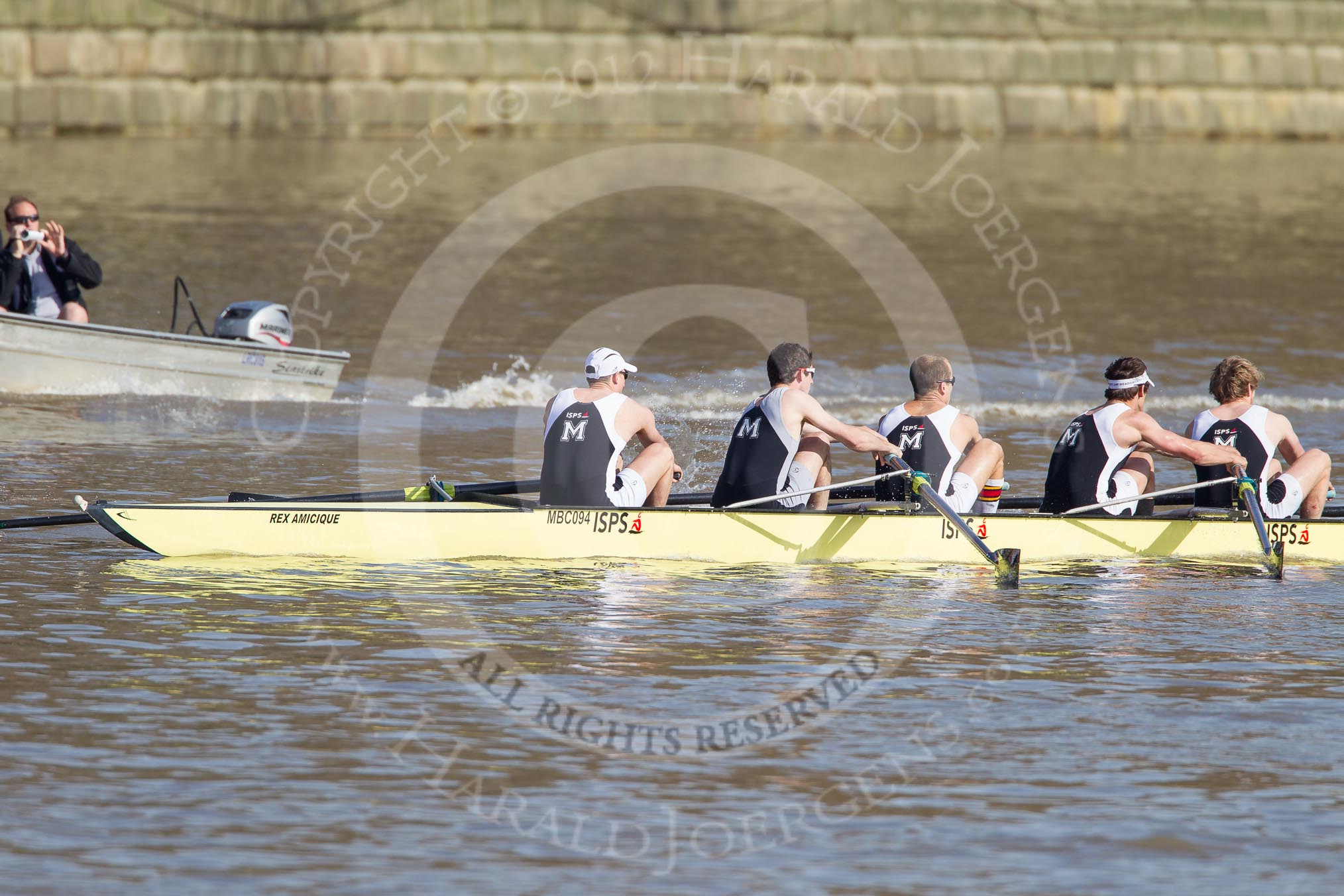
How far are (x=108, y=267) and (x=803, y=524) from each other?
16.5 meters

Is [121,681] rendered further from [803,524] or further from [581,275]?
[581,275]

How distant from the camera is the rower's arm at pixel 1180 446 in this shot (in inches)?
492

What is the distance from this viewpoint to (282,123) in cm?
4031

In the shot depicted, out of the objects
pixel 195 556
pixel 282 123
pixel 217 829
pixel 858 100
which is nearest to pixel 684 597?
pixel 195 556

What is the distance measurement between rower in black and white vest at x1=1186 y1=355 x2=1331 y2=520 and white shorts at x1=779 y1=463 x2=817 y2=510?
286 centimetres

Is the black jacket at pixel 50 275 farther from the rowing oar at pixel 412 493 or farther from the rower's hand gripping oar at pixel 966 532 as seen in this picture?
the rower's hand gripping oar at pixel 966 532

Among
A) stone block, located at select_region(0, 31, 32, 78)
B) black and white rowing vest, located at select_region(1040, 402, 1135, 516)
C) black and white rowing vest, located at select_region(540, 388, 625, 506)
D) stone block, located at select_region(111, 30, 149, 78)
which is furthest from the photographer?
stone block, located at select_region(111, 30, 149, 78)

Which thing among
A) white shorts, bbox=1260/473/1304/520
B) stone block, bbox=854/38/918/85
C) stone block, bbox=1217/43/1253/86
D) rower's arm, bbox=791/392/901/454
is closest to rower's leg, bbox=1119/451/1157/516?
white shorts, bbox=1260/473/1304/520

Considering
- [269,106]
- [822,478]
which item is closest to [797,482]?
[822,478]

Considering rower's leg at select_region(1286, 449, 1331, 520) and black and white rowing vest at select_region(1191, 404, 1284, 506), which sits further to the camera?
rower's leg at select_region(1286, 449, 1331, 520)

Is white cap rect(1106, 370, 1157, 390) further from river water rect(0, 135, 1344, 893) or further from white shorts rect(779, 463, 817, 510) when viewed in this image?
white shorts rect(779, 463, 817, 510)

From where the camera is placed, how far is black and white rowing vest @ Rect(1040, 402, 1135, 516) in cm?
1270

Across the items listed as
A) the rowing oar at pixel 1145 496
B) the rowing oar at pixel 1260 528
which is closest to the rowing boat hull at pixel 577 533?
the rowing oar at pixel 1145 496

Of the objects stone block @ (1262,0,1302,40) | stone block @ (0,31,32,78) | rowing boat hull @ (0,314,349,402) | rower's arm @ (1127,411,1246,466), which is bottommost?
rower's arm @ (1127,411,1246,466)
